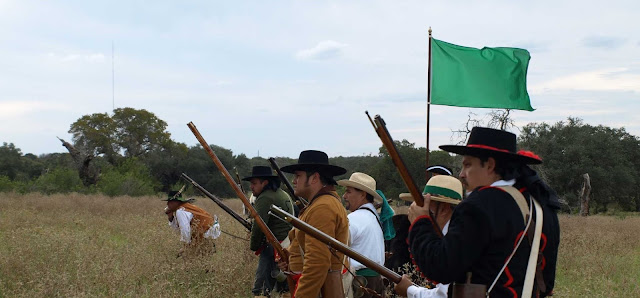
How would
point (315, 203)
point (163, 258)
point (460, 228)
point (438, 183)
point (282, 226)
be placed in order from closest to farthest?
point (460, 228) → point (438, 183) → point (315, 203) → point (282, 226) → point (163, 258)

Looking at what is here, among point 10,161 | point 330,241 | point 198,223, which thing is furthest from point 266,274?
point 10,161

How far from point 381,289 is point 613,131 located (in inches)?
1693

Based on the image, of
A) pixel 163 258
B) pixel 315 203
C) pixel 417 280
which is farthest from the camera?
pixel 163 258

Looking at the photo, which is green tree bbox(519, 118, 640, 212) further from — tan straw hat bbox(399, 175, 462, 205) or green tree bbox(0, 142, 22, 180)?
green tree bbox(0, 142, 22, 180)

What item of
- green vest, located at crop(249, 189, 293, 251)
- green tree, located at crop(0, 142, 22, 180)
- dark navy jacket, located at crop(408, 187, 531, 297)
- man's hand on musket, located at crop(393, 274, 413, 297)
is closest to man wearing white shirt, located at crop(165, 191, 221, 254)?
green vest, located at crop(249, 189, 293, 251)

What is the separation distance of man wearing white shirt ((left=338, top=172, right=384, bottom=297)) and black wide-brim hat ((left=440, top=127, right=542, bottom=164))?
2.18m

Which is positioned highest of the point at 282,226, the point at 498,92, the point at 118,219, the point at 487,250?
the point at 498,92

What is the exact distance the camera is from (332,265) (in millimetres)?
4594

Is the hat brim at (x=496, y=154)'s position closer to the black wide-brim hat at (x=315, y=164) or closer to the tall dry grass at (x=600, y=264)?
the black wide-brim hat at (x=315, y=164)

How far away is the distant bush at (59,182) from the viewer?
27.9 metres

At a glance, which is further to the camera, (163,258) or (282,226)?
(163,258)

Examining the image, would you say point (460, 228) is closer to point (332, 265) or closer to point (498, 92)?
point (332, 265)

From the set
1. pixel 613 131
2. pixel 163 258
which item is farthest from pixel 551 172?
pixel 163 258

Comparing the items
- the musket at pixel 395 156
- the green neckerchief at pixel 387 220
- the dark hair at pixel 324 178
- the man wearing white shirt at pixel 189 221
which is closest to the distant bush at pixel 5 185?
the man wearing white shirt at pixel 189 221
